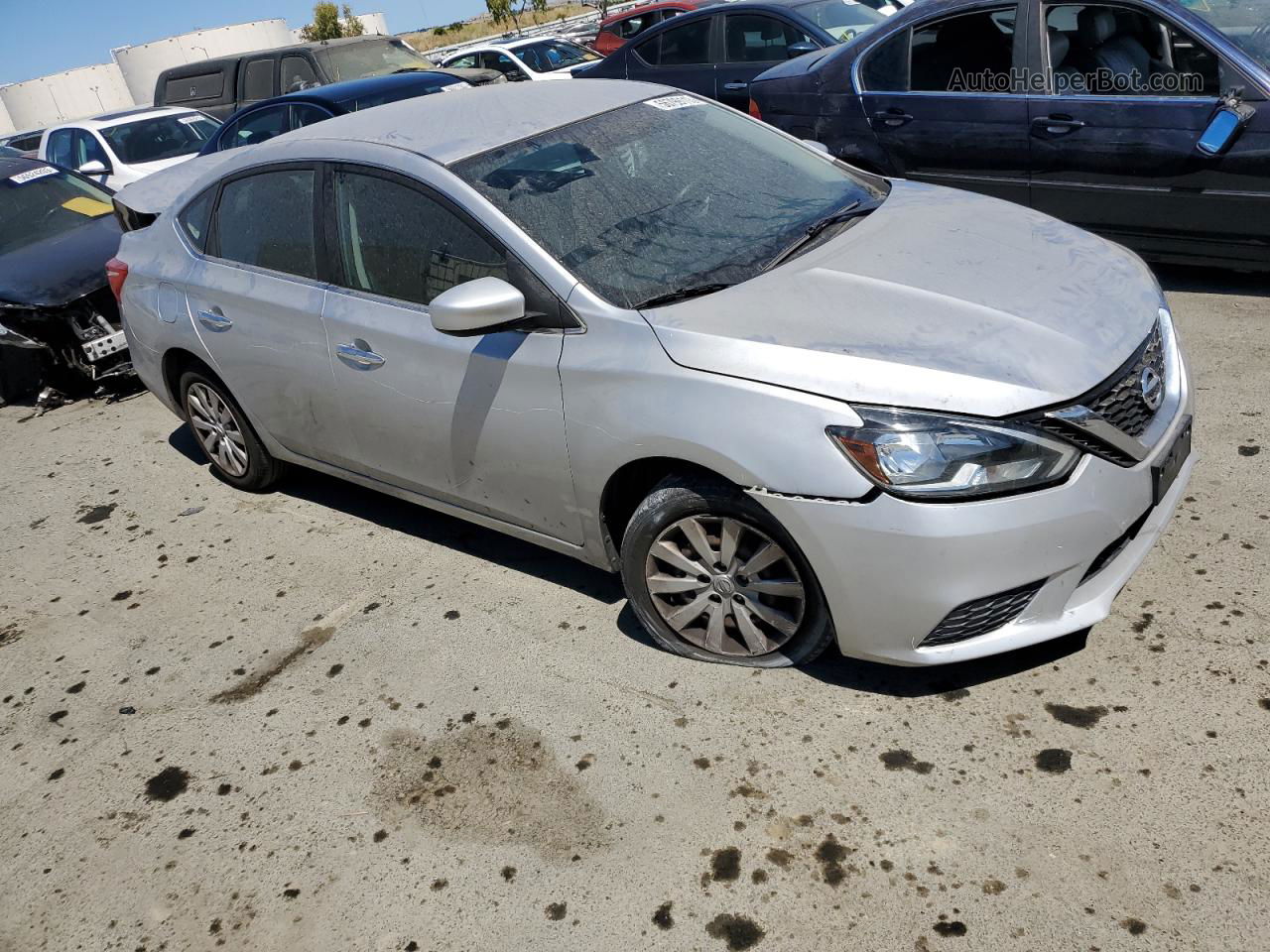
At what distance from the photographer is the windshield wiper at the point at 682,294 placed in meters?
3.24

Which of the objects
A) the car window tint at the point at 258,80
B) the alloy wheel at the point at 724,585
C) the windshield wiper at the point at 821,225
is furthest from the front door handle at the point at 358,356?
the car window tint at the point at 258,80

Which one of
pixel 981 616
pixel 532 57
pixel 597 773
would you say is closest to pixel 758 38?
pixel 532 57

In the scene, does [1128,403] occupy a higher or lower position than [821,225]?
lower

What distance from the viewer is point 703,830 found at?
279 centimetres

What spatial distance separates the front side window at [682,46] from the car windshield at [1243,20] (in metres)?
5.26

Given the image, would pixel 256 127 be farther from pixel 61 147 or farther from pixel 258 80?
pixel 258 80

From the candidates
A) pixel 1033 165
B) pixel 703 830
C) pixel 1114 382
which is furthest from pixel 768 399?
pixel 1033 165

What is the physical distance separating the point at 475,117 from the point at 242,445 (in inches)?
77.2

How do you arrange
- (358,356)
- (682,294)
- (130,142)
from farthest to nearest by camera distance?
(130,142)
(358,356)
(682,294)

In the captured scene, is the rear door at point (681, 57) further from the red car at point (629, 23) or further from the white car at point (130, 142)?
the red car at point (629, 23)

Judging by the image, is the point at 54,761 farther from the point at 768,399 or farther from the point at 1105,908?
the point at 1105,908

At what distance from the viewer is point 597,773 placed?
3.05 m

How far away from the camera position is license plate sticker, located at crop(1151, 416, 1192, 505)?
9.66ft

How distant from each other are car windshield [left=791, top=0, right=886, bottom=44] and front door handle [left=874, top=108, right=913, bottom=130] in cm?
350
